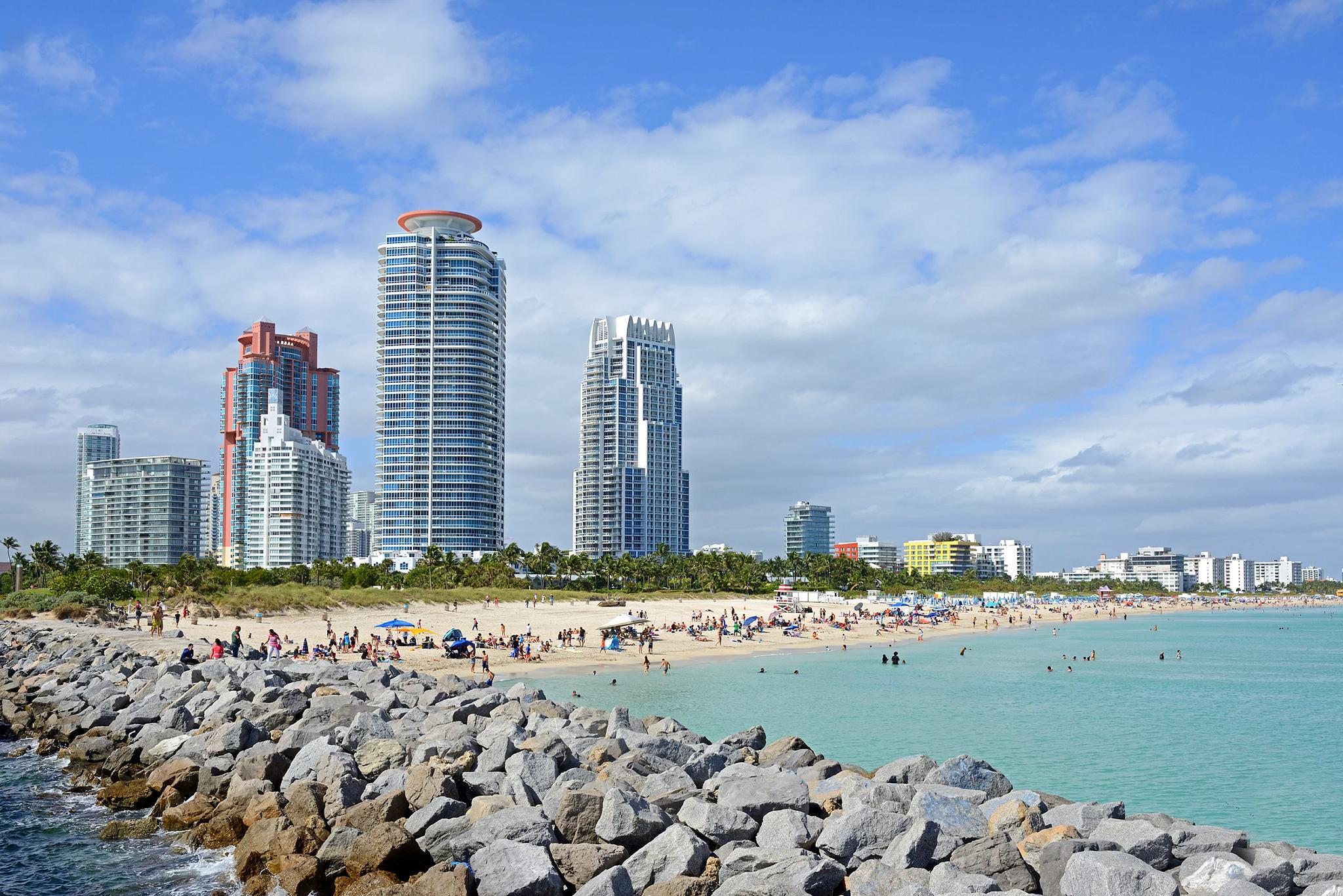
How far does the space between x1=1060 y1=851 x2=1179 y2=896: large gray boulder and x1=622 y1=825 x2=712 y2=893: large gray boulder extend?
4649 mm

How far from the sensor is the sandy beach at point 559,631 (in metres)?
52.3

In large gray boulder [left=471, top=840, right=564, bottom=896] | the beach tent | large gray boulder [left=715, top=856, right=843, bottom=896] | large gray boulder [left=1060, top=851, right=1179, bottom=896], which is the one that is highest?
large gray boulder [left=1060, top=851, right=1179, bottom=896]

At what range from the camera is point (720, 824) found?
14.3 m

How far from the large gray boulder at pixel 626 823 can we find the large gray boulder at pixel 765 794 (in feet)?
3.61

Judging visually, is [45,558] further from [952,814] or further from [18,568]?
[952,814]

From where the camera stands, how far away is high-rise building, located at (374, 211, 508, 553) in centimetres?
16900

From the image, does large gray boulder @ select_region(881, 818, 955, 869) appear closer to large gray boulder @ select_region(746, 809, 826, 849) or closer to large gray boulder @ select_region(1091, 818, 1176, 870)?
large gray boulder @ select_region(746, 809, 826, 849)

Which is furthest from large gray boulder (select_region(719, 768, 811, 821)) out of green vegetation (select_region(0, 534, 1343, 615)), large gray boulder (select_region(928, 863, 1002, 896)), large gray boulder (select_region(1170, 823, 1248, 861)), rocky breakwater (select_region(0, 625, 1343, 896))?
green vegetation (select_region(0, 534, 1343, 615))

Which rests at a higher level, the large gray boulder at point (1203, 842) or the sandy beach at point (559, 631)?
the large gray boulder at point (1203, 842)

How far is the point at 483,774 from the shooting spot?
705 inches

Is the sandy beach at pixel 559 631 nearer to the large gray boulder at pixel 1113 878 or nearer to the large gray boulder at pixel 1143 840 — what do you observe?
the large gray boulder at pixel 1143 840

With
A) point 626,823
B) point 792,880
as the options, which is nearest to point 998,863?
point 792,880

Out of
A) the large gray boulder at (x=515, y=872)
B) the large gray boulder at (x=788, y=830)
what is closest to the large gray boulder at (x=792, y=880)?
the large gray boulder at (x=788, y=830)

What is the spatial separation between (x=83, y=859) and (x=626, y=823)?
1015cm
